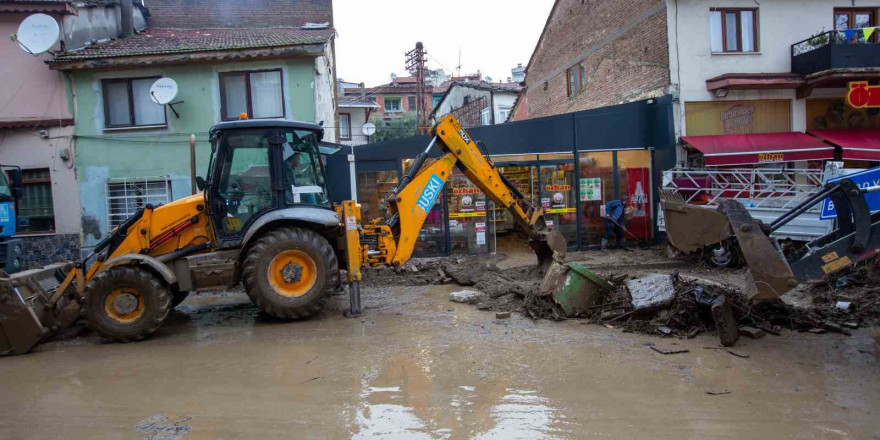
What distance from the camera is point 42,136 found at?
13.6m

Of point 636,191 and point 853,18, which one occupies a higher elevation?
point 853,18

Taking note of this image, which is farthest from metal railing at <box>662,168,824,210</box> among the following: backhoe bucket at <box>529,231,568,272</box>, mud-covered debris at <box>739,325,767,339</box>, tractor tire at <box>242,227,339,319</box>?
tractor tire at <box>242,227,339,319</box>

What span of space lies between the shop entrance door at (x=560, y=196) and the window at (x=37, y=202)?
1233cm

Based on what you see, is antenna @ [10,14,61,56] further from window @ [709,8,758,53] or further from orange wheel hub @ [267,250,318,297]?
window @ [709,8,758,53]

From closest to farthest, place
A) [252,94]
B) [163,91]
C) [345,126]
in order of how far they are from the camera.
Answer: [163,91], [252,94], [345,126]

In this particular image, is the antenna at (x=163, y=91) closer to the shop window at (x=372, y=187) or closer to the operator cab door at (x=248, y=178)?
the shop window at (x=372, y=187)

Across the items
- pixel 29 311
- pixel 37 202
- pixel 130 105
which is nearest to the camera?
pixel 29 311

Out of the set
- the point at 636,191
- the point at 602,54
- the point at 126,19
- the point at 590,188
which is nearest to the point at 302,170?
the point at 590,188

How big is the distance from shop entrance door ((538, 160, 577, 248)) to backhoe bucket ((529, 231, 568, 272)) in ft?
15.5

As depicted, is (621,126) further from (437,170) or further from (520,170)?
(437,170)

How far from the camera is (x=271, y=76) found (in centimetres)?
1420

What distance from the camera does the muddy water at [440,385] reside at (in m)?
4.15

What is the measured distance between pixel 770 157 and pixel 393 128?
87.4ft

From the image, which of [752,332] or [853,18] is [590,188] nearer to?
[752,332]
